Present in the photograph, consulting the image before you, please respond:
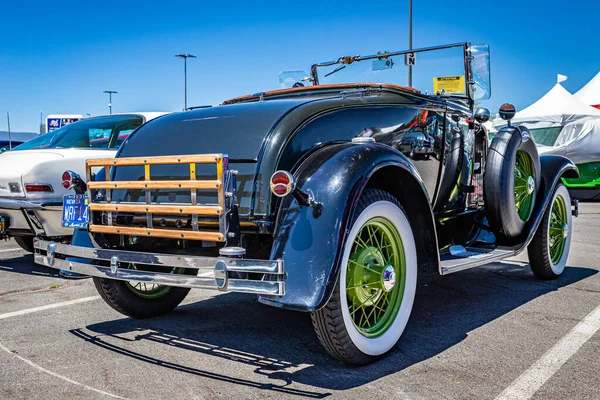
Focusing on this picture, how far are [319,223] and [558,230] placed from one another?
344 centimetres

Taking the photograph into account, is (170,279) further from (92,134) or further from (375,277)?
(92,134)

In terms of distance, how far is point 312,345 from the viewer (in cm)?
349

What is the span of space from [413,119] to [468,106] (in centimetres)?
142

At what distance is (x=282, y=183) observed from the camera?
2.82 meters

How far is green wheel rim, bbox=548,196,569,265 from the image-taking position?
5.43 m

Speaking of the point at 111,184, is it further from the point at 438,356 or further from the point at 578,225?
the point at 578,225

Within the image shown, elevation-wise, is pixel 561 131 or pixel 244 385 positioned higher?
pixel 561 131

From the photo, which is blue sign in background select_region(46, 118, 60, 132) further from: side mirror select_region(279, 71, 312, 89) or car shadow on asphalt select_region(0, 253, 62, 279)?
side mirror select_region(279, 71, 312, 89)

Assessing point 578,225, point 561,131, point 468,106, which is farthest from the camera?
point 561,131

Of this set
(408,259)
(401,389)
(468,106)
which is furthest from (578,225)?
(401,389)

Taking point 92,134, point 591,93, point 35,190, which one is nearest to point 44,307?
point 35,190

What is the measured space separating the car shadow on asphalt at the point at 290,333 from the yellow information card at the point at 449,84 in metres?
1.70

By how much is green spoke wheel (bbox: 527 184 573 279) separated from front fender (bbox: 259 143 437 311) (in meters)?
2.50

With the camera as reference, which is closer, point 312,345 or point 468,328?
point 312,345
